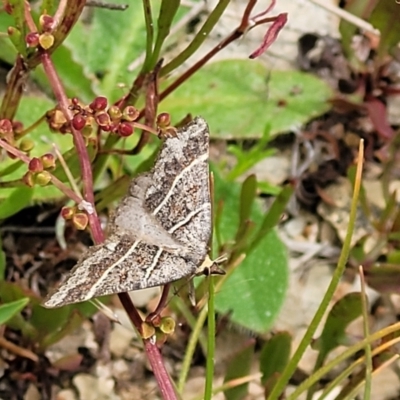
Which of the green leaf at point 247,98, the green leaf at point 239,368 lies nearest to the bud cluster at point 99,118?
the green leaf at point 239,368

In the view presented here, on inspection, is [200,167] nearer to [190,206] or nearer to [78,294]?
[190,206]

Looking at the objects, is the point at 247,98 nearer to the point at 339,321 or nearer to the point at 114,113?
the point at 339,321

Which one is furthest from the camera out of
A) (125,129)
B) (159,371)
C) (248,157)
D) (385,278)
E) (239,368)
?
(248,157)

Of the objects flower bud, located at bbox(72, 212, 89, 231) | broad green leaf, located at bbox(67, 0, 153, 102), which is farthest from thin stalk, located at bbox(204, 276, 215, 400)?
broad green leaf, located at bbox(67, 0, 153, 102)

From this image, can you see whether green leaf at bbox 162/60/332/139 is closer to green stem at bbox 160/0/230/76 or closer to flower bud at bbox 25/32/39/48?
green stem at bbox 160/0/230/76

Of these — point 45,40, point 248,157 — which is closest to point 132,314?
point 45,40

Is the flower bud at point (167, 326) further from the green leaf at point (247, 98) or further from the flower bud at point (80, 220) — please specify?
the green leaf at point (247, 98)
